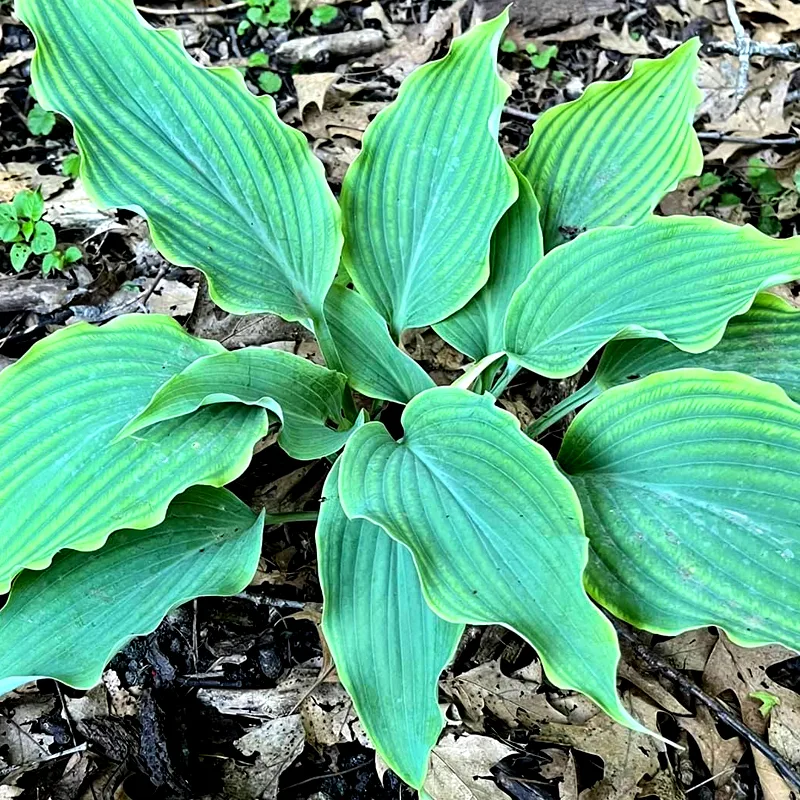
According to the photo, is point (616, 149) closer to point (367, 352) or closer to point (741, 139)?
point (367, 352)

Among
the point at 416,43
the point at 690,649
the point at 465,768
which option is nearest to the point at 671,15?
the point at 416,43

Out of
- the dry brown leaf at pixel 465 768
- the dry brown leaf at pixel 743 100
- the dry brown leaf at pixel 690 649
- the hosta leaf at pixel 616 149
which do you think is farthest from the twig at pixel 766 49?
the dry brown leaf at pixel 465 768

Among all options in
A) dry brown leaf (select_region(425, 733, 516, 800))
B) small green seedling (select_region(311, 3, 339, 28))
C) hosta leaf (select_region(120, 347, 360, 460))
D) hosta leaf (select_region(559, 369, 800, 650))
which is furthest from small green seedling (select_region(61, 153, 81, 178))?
dry brown leaf (select_region(425, 733, 516, 800))

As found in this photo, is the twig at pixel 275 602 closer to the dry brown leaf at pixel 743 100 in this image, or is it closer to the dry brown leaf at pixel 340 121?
the dry brown leaf at pixel 340 121

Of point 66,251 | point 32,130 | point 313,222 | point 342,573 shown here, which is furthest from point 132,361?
point 32,130

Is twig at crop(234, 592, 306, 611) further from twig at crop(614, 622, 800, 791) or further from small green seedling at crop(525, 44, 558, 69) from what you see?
small green seedling at crop(525, 44, 558, 69)

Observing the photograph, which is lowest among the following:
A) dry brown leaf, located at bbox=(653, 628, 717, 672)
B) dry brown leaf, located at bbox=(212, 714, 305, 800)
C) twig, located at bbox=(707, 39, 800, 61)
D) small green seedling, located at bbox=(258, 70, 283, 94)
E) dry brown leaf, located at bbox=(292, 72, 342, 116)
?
dry brown leaf, located at bbox=(653, 628, 717, 672)

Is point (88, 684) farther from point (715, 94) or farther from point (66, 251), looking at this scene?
point (715, 94)
